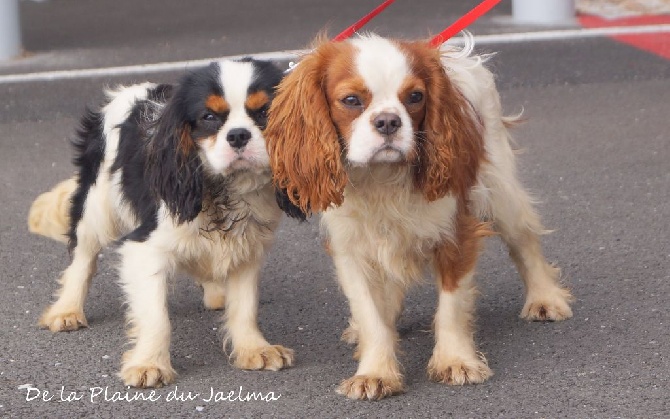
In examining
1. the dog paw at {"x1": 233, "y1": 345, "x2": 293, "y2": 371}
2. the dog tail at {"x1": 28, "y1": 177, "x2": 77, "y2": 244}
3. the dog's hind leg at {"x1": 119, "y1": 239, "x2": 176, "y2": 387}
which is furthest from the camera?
the dog tail at {"x1": 28, "y1": 177, "x2": 77, "y2": 244}

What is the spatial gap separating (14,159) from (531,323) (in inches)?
175

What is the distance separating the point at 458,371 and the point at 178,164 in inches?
49.8

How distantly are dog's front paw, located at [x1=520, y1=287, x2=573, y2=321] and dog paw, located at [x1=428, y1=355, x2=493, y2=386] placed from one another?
738mm

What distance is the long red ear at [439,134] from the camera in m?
4.14

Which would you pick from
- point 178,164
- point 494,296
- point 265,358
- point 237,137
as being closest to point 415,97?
point 237,137

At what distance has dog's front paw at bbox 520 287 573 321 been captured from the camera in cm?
505

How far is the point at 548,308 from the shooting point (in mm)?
5055

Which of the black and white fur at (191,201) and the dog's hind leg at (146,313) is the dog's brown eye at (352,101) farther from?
the dog's hind leg at (146,313)

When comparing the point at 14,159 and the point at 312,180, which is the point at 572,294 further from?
the point at 14,159

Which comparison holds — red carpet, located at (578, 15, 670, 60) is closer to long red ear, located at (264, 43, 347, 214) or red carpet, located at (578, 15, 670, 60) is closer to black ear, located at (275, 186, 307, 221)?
black ear, located at (275, 186, 307, 221)

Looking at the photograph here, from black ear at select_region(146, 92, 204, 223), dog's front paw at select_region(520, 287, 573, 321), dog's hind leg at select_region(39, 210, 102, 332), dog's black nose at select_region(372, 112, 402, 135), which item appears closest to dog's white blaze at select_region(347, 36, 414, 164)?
dog's black nose at select_region(372, 112, 402, 135)

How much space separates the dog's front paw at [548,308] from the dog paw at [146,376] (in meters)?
1.59

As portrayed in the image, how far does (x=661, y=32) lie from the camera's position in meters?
10.9

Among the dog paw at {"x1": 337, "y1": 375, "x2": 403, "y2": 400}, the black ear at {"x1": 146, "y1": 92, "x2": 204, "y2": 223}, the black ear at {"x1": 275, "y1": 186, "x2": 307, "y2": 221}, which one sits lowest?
the dog paw at {"x1": 337, "y1": 375, "x2": 403, "y2": 400}
